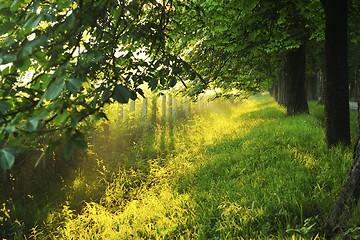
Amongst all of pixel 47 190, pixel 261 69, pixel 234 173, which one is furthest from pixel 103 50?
pixel 261 69

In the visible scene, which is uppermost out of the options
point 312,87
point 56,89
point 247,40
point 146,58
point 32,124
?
point 247,40

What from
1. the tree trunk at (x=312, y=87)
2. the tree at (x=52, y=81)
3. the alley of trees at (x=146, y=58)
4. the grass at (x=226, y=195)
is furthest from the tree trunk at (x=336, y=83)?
the tree trunk at (x=312, y=87)

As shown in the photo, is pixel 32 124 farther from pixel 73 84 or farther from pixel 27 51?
pixel 27 51

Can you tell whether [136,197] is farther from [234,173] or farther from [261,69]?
[261,69]

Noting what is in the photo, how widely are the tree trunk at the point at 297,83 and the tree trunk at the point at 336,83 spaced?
430 cm

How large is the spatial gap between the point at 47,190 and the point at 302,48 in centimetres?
951

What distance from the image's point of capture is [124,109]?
9.80 metres

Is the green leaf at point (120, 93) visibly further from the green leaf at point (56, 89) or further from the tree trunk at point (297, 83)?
the tree trunk at point (297, 83)

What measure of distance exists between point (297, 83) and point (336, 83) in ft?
15.2

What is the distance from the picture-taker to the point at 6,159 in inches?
36.6

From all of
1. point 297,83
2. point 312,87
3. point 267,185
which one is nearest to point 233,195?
point 267,185

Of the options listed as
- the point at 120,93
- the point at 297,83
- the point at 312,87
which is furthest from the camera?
the point at 312,87

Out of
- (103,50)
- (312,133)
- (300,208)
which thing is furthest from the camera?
(312,133)

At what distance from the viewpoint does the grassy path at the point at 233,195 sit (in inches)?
111
